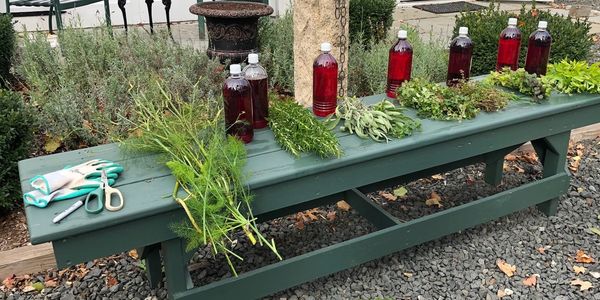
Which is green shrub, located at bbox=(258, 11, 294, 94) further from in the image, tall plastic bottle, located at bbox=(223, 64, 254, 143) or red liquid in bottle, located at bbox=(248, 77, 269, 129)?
tall plastic bottle, located at bbox=(223, 64, 254, 143)

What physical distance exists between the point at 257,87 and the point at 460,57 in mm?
1193

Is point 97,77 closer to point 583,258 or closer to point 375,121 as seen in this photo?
point 375,121

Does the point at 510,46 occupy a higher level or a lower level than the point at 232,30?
higher

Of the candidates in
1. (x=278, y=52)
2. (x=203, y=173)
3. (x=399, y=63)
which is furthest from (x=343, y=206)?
(x=278, y=52)

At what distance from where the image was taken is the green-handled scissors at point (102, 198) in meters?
1.90

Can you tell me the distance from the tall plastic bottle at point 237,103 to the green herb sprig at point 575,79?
1580 millimetres

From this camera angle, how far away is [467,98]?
277 cm

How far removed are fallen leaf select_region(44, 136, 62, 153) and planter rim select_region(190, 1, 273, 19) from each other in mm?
1677

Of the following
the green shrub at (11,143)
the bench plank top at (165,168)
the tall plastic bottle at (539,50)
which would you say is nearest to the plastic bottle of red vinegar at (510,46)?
the tall plastic bottle at (539,50)

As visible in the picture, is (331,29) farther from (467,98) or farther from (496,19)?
(496,19)

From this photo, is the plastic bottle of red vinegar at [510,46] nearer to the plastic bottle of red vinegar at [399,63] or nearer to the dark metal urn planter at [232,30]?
the plastic bottle of red vinegar at [399,63]

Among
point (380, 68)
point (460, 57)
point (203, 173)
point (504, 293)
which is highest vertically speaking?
point (460, 57)

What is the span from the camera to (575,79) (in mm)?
3043

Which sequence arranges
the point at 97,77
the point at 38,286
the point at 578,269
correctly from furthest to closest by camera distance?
the point at 97,77 → the point at 578,269 → the point at 38,286
